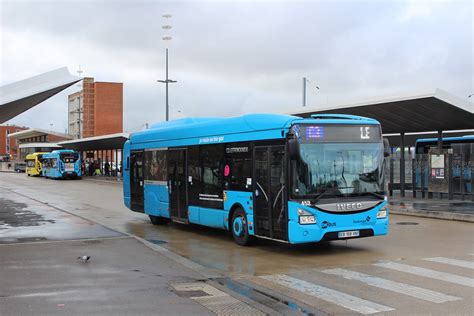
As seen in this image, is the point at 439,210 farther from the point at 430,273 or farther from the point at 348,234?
the point at 430,273

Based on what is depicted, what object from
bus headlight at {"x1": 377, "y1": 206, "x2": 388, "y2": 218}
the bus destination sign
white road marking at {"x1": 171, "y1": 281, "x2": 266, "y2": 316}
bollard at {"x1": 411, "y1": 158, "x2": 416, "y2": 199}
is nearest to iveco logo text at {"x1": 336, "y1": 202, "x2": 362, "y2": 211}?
bus headlight at {"x1": 377, "y1": 206, "x2": 388, "y2": 218}

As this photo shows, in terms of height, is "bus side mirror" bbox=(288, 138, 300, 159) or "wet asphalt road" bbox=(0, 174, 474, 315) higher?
"bus side mirror" bbox=(288, 138, 300, 159)

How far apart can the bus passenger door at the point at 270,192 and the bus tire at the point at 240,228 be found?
0.44 metres

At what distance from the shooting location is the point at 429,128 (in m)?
26.3

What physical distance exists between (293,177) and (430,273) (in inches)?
121

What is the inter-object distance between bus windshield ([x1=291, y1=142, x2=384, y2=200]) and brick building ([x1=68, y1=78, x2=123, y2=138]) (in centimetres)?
12318

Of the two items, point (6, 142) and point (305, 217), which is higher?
point (6, 142)

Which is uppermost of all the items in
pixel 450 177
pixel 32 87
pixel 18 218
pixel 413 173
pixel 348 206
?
pixel 32 87

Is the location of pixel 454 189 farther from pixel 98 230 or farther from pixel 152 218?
pixel 98 230

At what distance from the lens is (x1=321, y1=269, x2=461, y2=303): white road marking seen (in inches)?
276

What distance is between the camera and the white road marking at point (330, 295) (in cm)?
654

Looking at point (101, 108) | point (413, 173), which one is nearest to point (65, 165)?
point (413, 173)

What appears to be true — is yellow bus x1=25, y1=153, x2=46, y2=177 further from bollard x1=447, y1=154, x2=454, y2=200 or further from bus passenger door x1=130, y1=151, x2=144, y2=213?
bollard x1=447, y1=154, x2=454, y2=200

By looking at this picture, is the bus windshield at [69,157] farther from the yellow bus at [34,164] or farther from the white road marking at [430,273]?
the white road marking at [430,273]
